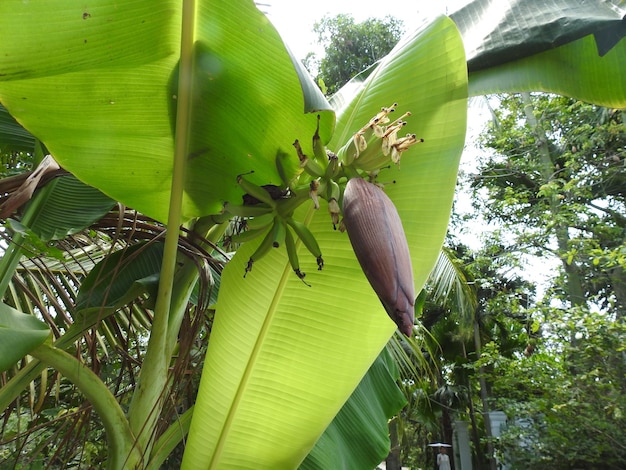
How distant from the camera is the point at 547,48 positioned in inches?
33.2

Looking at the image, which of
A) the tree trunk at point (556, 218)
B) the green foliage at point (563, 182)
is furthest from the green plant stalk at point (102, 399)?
the tree trunk at point (556, 218)

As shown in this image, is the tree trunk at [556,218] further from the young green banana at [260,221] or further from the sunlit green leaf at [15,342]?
the sunlit green leaf at [15,342]

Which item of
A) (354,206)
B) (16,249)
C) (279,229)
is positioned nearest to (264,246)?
(279,229)

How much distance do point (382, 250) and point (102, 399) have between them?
1.65 feet

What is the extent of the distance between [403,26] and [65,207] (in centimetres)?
849

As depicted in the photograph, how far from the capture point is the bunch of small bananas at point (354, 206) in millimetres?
499

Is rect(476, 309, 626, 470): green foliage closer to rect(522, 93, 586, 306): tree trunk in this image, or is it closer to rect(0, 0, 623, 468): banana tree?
rect(522, 93, 586, 306): tree trunk

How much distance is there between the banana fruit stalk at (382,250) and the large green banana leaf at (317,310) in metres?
0.30

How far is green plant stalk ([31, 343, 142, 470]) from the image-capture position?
75cm

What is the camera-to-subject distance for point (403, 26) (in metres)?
8.62

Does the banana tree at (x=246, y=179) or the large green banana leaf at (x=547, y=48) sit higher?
the large green banana leaf at (x=547, y=48)

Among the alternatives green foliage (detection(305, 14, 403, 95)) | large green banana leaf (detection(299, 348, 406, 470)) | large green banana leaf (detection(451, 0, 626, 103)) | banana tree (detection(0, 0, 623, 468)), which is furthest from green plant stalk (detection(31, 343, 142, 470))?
green foliage (detection(305, 14, 403, 95))

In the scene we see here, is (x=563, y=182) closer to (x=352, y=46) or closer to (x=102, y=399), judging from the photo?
(x=352, y=46)

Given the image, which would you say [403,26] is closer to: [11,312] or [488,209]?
[488,209]
